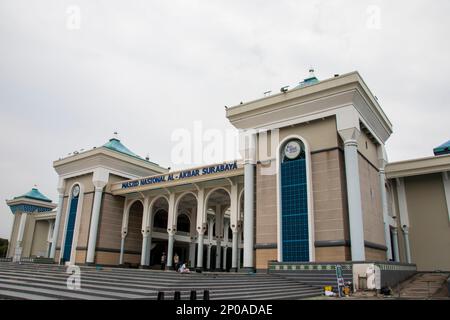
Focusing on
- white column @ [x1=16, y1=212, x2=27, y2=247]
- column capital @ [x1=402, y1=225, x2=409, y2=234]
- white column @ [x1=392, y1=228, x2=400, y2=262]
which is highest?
white column @ [x1=16, y1=212, x2=27, y2=247]

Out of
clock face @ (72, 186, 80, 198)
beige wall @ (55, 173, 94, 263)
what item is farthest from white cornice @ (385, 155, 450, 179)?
clock face @ (72, 186, 80, 198)

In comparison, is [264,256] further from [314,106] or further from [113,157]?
[113,157]

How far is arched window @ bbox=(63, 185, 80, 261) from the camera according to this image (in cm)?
2690

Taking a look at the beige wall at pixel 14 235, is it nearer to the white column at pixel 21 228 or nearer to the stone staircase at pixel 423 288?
the white column at pixel 21 228

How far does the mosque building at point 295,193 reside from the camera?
15766 mm

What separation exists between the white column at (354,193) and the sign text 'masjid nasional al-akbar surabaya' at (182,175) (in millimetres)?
6724

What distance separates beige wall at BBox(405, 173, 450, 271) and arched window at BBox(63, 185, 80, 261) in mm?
23415

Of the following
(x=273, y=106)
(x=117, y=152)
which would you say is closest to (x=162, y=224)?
(x=117, y=152)

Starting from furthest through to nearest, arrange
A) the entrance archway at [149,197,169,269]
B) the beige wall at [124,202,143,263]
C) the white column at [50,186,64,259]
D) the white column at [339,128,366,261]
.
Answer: the entrance archway at [149,197,169,269] → the white column at [50,186,64,259] → the beige wall at [124,202,143,263] → the white column at [339,128,366,261]

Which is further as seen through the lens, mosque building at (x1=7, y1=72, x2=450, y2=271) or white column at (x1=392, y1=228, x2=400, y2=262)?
white column at (x1=392, y1=228, x2=400, y2=262)

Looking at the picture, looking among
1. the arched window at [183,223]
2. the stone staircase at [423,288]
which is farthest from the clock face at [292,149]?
the arched window at [183,223]

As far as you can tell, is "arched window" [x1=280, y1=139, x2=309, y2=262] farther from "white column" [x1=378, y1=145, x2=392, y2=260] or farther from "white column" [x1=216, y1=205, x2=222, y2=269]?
"white column" [x1=216, y1=205, x2=222, y2=269]

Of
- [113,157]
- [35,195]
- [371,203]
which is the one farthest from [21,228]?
[371,203]
